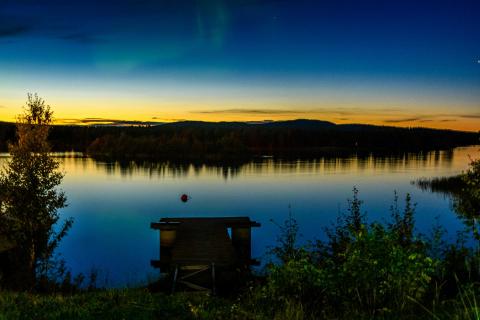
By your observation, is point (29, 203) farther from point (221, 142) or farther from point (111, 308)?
point (221, 142)

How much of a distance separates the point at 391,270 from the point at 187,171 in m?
81.0

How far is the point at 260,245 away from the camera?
3008 centimetres

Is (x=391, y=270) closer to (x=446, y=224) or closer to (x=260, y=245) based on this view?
(x=260, y=245)

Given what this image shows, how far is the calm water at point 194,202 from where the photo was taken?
29.4 meters

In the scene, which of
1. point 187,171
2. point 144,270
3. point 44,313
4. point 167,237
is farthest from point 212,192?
point 44,313

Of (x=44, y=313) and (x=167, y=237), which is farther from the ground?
(x=44, y=313)

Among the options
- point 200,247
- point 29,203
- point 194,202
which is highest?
point 29,203

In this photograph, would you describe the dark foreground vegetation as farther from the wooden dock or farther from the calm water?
the wooden dock

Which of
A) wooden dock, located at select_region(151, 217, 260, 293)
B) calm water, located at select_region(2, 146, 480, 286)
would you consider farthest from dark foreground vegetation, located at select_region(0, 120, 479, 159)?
wooden dock, located at select_region(151, 217, 260, 293)

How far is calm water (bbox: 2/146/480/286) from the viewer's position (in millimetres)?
29375

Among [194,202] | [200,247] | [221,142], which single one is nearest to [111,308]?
[200,247]

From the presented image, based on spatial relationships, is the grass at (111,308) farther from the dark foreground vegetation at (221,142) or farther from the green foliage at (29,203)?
the dark foreground vegetation at (221,142)

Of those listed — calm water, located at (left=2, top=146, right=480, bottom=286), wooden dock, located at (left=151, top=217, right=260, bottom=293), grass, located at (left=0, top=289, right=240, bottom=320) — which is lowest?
calm water, located at (left=2, top=146, right=480, bottom=286)

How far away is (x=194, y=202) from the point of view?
169ft
